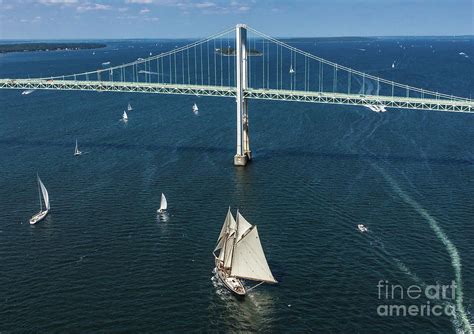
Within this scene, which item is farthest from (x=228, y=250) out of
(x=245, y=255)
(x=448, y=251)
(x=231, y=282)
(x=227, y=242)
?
(x=448, y=251)

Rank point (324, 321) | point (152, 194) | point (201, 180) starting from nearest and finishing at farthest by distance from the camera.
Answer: point (324, 321) < point (152, 194) < point (201, 180)

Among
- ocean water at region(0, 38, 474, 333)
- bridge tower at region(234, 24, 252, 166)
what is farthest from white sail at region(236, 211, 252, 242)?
bridge tower at region(234, 24, 252, 166)

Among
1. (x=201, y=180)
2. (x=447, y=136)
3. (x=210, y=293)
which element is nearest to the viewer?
(x=210, y=293)

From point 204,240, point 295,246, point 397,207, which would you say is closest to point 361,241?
point 295,246

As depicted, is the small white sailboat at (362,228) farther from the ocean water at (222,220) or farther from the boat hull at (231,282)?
the boat hull at (231,282)

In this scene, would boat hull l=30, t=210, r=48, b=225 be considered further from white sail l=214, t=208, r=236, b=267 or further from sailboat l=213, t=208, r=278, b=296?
sailboat l=213, t=208, r=278, b=296

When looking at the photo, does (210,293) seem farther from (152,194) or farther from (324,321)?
(152,194)

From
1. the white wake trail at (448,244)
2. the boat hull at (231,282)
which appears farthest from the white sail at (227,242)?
the white wake trail at (448,244)

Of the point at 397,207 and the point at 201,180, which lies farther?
the point at 201,180
